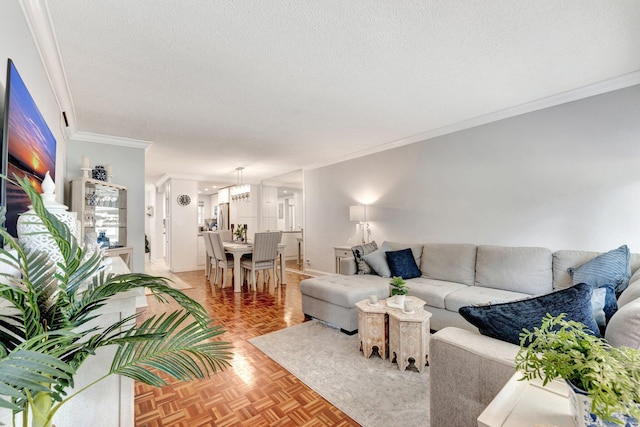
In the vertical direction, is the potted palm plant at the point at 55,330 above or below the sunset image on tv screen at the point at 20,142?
below

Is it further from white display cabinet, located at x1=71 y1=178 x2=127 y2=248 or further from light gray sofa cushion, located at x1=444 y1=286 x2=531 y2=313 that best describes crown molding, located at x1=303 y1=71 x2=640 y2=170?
white display cabinet, located at x1=71 y1=178 x2=127 y2=248

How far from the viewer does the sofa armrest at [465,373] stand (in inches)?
44.4

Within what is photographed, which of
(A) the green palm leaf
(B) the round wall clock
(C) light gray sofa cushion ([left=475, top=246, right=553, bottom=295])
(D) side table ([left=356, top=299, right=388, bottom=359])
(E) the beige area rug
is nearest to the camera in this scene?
(A) the green palm leaf

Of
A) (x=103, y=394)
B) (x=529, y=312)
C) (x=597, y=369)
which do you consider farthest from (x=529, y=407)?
(x=103, y=394)

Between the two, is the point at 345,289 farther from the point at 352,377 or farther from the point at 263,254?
the point at 263,254

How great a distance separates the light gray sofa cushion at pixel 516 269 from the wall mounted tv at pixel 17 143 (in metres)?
3.66

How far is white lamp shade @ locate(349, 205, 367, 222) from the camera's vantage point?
457 cm

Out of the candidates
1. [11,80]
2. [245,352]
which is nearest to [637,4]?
[11,80]

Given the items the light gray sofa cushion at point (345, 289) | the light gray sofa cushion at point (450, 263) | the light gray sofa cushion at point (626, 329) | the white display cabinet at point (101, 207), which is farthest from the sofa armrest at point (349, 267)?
the white display cabinet at point (101, 207)

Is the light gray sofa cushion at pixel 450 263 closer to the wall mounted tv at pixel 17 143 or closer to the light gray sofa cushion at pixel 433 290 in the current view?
the light gray sofa cushion at pixel 433 290

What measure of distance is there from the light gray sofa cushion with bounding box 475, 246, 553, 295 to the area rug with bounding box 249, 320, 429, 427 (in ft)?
4.70

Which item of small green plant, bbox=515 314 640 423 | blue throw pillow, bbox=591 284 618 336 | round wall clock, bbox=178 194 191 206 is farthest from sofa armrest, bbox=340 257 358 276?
round wall clock, bbox=178 194 191 206

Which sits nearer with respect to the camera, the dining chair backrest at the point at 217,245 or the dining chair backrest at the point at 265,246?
the dining chair backrest at the point at 265,246

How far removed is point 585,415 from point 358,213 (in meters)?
3.93
